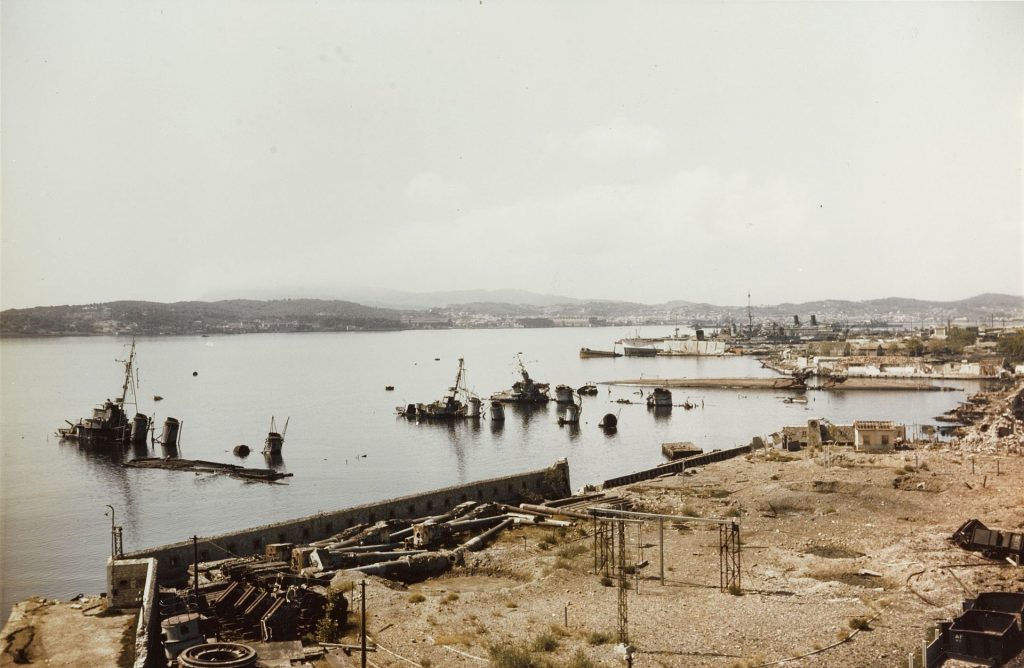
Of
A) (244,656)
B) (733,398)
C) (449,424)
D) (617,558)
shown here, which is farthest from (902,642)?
(733,398)

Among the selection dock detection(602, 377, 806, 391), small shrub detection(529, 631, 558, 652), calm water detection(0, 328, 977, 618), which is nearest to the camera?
small shrub detection(529, 631, 558, 652)

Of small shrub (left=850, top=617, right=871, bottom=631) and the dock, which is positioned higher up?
small shrub (left=850, top=617, right=871, bottom=631)

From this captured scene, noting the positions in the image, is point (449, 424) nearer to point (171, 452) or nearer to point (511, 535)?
point (171, 452)

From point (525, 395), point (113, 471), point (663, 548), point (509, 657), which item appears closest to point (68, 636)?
point (509, 657)

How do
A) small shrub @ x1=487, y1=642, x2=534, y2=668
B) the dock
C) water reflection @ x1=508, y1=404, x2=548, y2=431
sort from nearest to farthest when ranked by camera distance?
small shrub @ x1=487, y1=642, x2=534, y2=668, water reflection @ x1=508, y1=404, x2=548, y2=431, the dock

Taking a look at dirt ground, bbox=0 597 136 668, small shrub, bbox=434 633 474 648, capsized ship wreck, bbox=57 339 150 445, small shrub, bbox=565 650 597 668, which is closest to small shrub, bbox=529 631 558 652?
small shrub, bbox=565 650 597 668

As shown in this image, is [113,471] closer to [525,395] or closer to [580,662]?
[525,395]

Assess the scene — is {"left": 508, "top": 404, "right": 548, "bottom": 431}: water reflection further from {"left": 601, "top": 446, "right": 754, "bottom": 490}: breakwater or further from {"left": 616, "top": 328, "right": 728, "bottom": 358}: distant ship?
{"left": 616, "top": 328, "right": 728, "bottom": 358}: distant ship
